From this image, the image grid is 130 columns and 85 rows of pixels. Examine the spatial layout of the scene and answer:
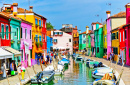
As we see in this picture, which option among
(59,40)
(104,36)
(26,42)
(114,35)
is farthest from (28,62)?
(59,40)

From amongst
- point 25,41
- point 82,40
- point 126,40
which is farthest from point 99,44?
point 82,40

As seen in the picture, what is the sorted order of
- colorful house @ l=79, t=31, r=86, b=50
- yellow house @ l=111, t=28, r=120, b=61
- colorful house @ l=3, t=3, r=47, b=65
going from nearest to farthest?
colorful house @ l=3, t=3, r=47, b=65 → yellow house @ l=111, t=28, r=120, b=61 → colorful house @ l=79, t=31, r=86, b=50

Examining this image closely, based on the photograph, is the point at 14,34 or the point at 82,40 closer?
the point at 14,34

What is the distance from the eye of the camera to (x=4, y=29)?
88.9 feet

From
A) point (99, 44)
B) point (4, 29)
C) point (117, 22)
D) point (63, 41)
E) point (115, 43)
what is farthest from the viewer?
point (63, 41)

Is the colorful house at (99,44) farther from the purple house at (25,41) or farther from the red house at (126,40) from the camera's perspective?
the purple house at (25,41)

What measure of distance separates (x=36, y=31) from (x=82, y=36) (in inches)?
2085

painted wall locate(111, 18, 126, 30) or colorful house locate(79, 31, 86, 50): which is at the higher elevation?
painted wall locate(111, 18, 126, 30)

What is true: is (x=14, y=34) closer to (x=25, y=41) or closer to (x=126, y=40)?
(x=25, y=41)

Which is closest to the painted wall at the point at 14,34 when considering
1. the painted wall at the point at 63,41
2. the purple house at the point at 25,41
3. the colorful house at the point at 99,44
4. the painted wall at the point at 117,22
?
the purple house at the point at 25,41

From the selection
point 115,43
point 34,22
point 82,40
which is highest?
point 34,22

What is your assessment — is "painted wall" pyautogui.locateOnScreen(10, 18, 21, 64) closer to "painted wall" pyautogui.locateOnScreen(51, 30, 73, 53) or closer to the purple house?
the purple house

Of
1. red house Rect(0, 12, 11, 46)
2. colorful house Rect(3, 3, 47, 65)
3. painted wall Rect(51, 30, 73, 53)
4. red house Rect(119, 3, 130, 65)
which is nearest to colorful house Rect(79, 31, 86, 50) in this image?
painted wall Rect(51, 30, 73, 53)

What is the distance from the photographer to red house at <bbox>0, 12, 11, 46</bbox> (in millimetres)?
25956
